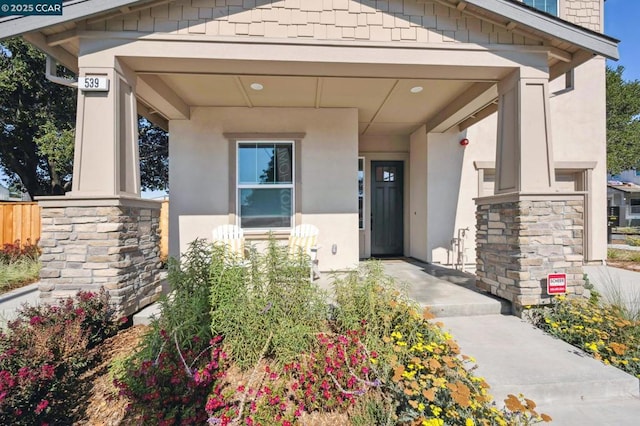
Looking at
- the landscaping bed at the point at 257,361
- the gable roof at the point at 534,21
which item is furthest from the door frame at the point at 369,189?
the landscaping bed at the point at 257,361

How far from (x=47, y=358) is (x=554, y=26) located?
5592mm

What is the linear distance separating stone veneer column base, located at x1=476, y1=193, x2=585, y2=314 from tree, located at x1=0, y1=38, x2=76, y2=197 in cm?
1084

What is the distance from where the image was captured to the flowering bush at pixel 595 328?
2.62 metres

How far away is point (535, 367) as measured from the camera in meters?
2.45

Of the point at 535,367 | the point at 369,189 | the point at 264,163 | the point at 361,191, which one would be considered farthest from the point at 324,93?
the point at 535,367

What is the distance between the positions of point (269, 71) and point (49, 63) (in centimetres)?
250

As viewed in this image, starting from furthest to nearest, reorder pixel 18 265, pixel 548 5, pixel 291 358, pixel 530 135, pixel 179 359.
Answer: pixel 548 5 < pixel 18 265 < pixel 530 135 < pixel 291 358 < pixel 179 359

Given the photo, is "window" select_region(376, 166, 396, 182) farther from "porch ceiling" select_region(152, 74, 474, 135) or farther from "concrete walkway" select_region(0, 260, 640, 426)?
"concrete walkway" select_region(0, 260, 640, 426)

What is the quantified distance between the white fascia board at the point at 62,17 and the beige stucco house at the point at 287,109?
0.01 metres

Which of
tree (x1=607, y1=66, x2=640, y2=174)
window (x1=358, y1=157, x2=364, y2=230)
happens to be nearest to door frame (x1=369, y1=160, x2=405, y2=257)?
window (x1=358, y1=157, x2=364, y2=230)

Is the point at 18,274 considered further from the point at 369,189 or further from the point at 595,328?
the point at 595,328

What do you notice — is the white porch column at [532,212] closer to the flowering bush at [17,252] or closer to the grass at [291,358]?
the grass at [291,358]

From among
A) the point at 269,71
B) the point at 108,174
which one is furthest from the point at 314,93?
the point at 108,174

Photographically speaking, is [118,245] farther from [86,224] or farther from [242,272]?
[242,272]
